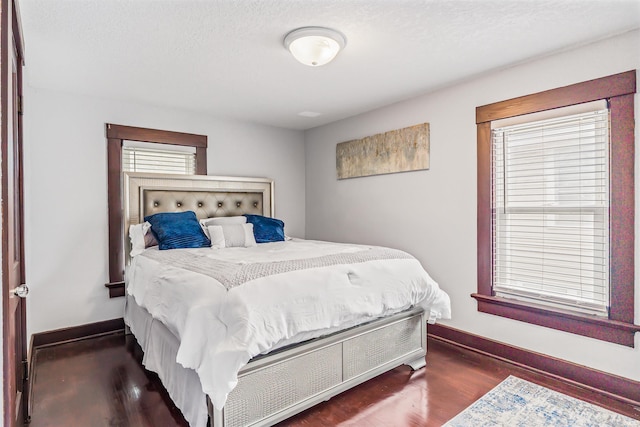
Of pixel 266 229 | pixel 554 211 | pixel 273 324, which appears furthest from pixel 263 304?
pixel 554 211

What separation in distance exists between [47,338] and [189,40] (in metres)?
2.78

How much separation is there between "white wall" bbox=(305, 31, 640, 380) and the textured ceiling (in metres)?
0.15

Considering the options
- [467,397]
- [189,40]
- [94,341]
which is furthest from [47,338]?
[467,397]

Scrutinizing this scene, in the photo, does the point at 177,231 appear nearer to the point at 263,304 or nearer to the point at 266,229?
the point at 266,229

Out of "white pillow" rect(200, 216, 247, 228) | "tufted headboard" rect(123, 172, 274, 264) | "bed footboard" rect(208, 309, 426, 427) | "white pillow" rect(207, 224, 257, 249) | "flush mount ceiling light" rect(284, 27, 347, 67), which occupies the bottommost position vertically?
"bed footboard" rect(208, 309, 426, 427)

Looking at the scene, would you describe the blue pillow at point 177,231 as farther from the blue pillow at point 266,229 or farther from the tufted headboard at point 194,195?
the blue pillow at point 266,229

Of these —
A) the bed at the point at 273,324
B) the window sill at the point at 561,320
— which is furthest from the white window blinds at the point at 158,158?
the window sill at the point at 561,320

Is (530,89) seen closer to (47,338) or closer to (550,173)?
(550,173)

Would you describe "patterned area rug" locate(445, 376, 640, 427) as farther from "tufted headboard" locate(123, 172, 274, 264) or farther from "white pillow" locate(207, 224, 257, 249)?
"tufted headboard" locate(123, 172, 274, 264)

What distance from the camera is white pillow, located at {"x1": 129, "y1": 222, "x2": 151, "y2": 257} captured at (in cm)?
315

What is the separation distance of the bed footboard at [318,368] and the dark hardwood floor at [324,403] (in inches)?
4.6

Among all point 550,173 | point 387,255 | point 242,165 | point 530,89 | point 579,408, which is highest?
point 530,89

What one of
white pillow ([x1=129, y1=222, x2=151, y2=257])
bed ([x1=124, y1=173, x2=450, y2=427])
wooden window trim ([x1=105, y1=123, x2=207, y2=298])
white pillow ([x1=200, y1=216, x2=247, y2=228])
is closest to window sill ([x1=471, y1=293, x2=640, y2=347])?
bed ([x1=124, y1=173, x2=450, y2=427])

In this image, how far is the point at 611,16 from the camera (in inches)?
76.3
